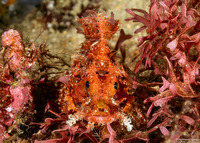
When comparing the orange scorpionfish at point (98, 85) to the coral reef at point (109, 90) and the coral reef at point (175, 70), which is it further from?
the coral reef at point (175, 70)

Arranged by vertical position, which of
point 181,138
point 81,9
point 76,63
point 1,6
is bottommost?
point 181,138

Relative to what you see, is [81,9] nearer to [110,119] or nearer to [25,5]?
[25,5]

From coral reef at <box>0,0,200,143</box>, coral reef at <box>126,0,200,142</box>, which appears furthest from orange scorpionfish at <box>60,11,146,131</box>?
coral reef at <box>126,0,200,142</box>

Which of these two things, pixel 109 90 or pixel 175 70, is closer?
pixel 109 90

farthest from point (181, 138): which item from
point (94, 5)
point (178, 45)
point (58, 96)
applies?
point (94, 5)

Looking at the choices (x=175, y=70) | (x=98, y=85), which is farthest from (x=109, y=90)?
(x=175, y=70)

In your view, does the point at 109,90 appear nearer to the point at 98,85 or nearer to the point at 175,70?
the point at 98,85

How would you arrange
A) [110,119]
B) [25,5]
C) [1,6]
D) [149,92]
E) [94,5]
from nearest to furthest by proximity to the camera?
1. [110,119]
2. [149,92]
3. [94,5]
4. [1,6]
5. [25,5]

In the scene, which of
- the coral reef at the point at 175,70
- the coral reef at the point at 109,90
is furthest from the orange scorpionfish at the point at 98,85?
the coral reef at the point at 175,70

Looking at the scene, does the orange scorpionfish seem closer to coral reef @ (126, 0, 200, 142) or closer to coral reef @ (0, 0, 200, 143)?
coral reef @ (0, 0, 200, 143)
